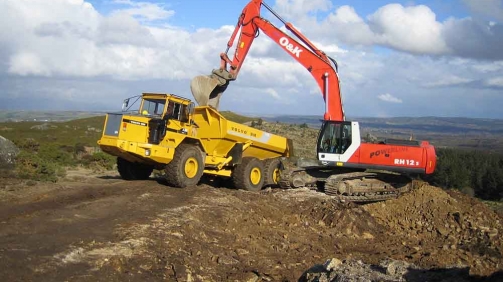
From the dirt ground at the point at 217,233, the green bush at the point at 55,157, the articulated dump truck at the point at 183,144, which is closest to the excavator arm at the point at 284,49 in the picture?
the articulated dump truck at the point at 183,144

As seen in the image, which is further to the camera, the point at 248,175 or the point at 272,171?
the point at 272,171

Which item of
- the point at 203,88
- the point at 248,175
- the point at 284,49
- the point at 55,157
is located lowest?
the point at 55,157

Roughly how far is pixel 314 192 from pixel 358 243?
345cm

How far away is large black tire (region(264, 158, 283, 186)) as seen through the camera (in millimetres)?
15719

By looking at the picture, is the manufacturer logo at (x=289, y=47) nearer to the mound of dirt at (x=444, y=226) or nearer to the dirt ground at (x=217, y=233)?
the dirt ground at (x=217, y=233)

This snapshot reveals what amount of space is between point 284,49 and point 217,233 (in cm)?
879

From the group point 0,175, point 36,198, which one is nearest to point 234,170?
point 36,198

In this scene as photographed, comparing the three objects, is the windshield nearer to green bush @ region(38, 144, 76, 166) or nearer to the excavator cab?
the excavator cab

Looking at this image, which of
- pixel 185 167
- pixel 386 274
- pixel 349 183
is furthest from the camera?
pixel 349 183

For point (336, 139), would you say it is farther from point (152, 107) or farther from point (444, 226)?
A: point (152, 107)

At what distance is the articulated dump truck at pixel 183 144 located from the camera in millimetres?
12680

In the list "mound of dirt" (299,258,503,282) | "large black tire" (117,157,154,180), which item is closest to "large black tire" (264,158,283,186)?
"large black tire" (117,157,154,180)

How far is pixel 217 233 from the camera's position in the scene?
974 cm

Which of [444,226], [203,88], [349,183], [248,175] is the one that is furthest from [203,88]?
[444,226]
